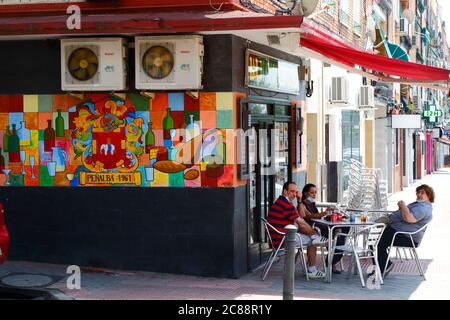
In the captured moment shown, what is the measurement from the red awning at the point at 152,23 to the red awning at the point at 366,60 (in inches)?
32.1

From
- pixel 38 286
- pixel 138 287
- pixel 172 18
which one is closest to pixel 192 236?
pixel 138 287

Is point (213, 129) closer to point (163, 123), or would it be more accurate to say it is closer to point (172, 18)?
point (163, 123)

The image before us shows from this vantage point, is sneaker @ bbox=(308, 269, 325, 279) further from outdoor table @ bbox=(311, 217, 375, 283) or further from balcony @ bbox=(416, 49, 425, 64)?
balcony @ bbox=(416, 49, 425, 64)

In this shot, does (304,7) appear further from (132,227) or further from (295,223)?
(132,227)

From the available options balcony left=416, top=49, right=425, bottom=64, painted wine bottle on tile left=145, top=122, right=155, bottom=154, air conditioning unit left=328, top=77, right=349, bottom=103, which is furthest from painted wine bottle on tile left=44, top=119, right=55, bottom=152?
balcony left=416, top=49, right=425, bottom=64

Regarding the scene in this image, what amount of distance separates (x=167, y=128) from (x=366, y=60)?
2963 mm

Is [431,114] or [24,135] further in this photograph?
[431,114]

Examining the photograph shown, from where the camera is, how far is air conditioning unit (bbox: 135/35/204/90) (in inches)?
444

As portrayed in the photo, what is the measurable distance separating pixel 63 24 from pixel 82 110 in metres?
1.33

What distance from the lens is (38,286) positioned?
10.5 m

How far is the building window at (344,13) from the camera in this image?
21.2 metres

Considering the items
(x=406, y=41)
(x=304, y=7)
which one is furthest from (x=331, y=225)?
(x=406, y=41)

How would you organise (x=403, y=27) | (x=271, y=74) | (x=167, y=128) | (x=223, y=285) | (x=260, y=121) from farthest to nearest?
(x=403, y=27), (x=271, y=74), (x=260, y=121), (x=167, y=128), (x=223, y=285)

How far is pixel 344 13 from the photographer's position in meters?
21.8
